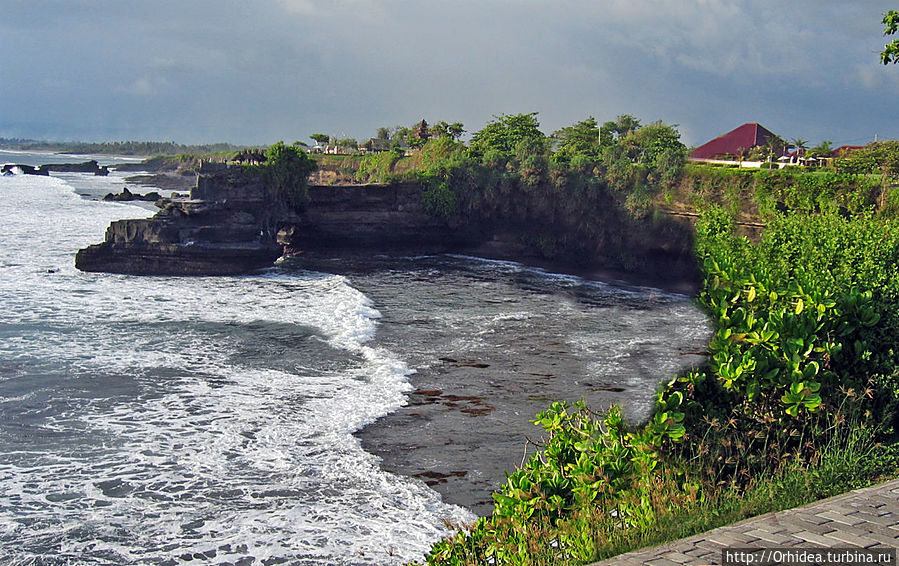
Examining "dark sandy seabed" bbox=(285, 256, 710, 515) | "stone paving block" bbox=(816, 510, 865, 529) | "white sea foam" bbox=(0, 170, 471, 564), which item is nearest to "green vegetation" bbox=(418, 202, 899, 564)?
"stone paving block" bbox=(816, 510, 865, 529)

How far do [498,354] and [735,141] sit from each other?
42.4 m

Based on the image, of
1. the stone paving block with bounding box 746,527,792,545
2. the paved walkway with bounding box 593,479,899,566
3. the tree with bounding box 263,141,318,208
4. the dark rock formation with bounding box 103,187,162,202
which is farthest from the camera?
the dark rock formation with bounding box 103,187,162,202

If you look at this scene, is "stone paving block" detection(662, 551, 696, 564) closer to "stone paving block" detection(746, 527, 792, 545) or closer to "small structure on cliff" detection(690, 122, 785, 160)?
"stone paving block" detection(746, 527, 792, 545)

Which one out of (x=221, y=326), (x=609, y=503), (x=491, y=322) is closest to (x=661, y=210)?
(x=491, y=322)

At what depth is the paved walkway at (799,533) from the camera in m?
5.10

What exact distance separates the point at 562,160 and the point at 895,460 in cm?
3857

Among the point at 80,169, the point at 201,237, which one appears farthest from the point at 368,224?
the point at 80,169

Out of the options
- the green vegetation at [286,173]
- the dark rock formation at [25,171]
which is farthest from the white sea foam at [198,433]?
the dark rock formation at [25,171]

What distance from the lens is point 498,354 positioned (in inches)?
776

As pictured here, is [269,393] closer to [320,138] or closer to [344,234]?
[344,234]

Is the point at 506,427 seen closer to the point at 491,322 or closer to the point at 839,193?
the point at 491,322

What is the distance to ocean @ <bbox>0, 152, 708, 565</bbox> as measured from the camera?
32.6 feet

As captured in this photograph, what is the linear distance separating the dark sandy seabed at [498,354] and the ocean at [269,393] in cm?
10

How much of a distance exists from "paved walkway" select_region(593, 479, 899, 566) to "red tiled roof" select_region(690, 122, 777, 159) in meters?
50.2
